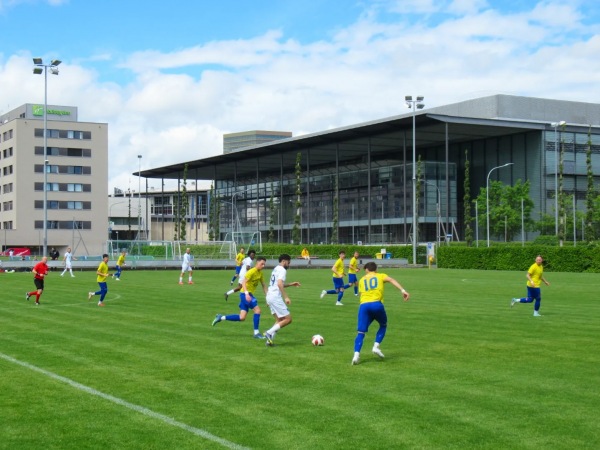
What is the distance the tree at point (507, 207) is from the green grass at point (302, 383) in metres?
64.6

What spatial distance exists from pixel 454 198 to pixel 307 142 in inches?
760

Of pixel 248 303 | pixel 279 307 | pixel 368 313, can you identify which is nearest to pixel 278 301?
pixel 279 307

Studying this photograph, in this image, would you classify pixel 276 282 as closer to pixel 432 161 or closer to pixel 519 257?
pixel 519 257

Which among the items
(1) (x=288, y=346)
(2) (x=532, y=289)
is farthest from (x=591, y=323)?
(1) (x=288, y=346)

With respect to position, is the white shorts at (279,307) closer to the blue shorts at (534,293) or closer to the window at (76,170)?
the blue shorts at (534,293)

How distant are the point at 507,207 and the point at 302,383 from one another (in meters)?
76.4

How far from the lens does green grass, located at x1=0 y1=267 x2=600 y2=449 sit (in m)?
8.61

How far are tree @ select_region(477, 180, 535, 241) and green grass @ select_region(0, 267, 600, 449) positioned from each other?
64.6 meters

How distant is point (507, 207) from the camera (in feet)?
278

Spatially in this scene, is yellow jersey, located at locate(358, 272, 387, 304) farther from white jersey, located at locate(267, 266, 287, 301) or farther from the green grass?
white jersey, located at locate(267, 266, 287, 301)

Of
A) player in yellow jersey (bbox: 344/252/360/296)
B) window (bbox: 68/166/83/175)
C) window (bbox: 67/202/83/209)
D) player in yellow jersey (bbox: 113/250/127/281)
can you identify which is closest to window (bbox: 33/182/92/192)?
window (bbox: 68/166/83/175)

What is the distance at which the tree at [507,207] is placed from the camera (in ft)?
280

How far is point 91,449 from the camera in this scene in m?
8.05

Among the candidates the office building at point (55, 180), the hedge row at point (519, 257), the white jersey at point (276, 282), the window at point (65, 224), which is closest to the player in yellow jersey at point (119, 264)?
the white jersey at point (276, 282)
